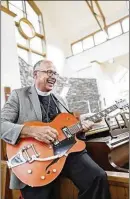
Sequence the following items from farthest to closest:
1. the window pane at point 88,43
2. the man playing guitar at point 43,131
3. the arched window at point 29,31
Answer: the window pane at point 88,43, the arched window at point 29,31, the man playing guitar at point 43,131

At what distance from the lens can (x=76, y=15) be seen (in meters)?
8.05

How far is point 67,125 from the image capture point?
1347 millimetres

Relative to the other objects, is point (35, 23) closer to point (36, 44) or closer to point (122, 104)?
point (36, 44)

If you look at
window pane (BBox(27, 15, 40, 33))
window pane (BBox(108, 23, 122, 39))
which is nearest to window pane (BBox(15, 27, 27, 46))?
window pane (BBox(27, 15, 40, 33))

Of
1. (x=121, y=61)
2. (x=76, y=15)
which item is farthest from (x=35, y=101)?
(x=76, y=15)

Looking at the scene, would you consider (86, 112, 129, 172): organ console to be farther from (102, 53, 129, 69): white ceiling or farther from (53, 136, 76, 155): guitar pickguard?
(102, 53, 129, 69): white ceiling

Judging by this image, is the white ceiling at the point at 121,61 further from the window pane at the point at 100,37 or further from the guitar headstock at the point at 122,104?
the guitar headstock at the point at 122,104

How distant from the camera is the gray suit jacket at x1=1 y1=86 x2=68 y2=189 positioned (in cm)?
127

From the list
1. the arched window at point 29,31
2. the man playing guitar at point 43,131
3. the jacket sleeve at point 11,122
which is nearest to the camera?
the man playing guitar at point 43,131

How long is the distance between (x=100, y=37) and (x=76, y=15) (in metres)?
1.31

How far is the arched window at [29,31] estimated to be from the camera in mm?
6625

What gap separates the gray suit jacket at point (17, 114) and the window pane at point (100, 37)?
6994mm

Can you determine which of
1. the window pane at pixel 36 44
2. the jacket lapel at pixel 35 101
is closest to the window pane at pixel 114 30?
the window pane at pixel 36 44

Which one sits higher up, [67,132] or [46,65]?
[46,65]
